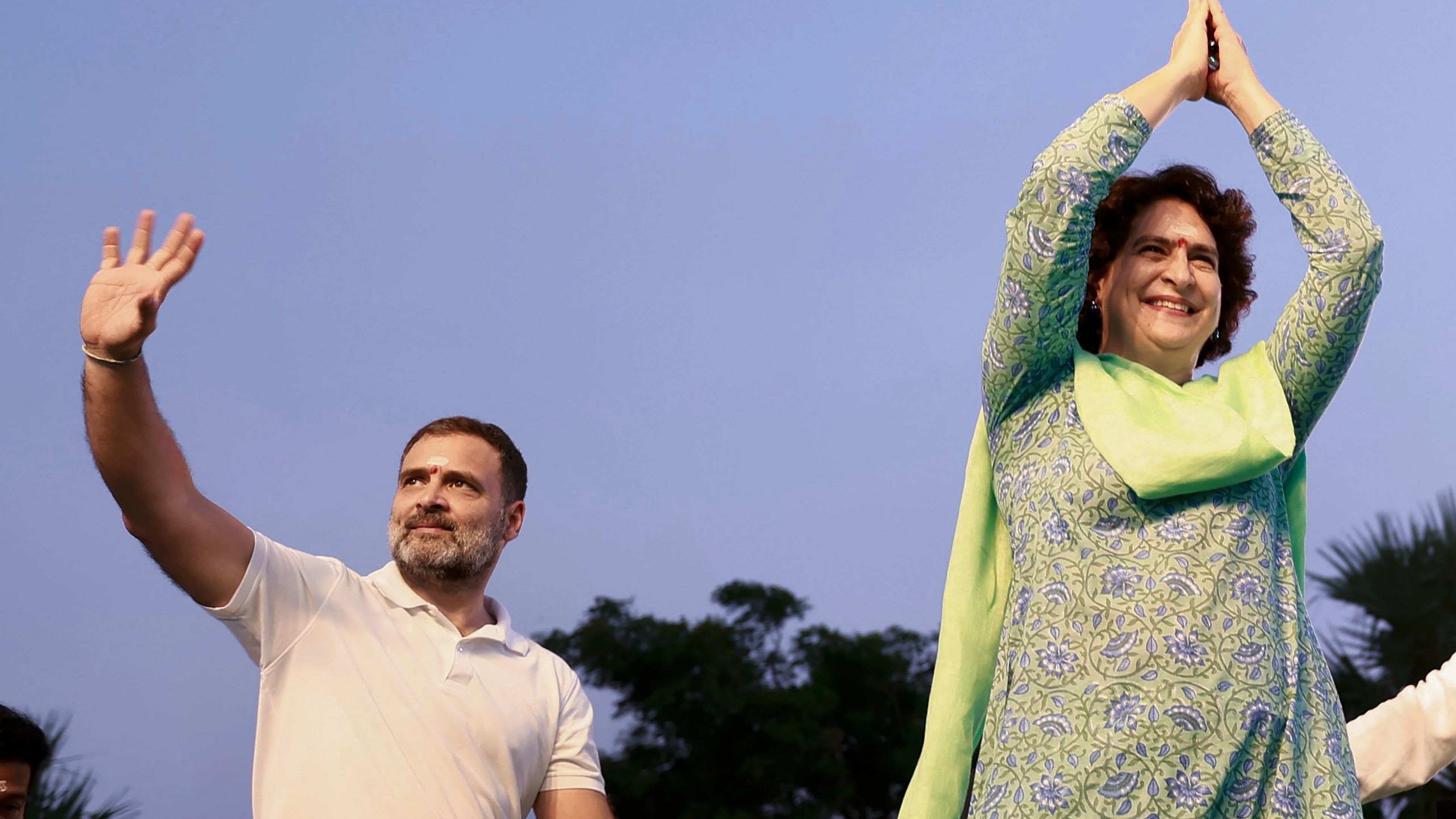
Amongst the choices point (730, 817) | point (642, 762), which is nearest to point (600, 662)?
point (642, 762)

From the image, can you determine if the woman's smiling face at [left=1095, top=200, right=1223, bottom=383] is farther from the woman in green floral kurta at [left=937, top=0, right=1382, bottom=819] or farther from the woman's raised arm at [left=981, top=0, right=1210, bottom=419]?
the woman's raised arm at [left=981, top=0, right=1210, bottom=419]

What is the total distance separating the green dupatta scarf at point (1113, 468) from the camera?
2.32 meters

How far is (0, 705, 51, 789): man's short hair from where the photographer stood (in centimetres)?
333

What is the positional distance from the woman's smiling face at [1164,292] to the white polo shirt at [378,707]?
5.23 ft

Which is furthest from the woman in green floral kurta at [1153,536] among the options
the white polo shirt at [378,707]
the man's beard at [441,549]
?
the man's beard at [441,549]

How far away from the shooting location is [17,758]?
334 centimetres

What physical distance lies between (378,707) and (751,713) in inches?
563

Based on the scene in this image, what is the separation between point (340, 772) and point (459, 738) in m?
0.27

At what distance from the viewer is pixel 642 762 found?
16812 mm

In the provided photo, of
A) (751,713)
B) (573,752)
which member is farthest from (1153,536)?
(751,713)

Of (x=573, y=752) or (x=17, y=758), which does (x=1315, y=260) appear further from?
(x=17, y=758)

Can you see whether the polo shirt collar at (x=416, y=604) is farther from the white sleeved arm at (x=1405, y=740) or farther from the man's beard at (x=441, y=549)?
the white sleeved arm at (x=1405, y=740)

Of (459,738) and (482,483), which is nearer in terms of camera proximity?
(459,738)

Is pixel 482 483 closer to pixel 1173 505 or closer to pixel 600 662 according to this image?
pixel 1173 505
